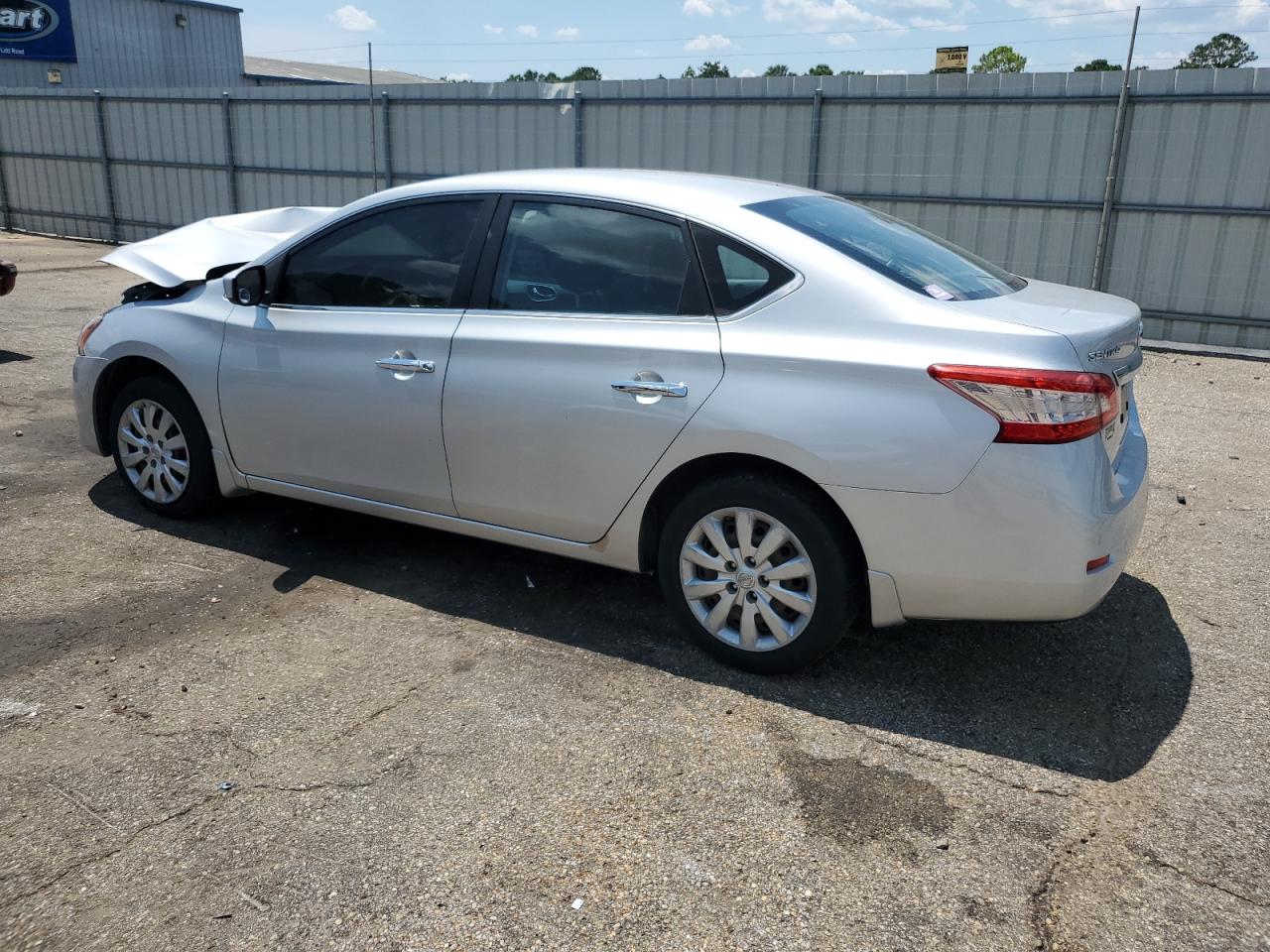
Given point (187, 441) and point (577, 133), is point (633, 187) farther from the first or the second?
point (577, 133)

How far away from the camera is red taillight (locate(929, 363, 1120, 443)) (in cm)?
313

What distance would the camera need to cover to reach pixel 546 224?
159 inches

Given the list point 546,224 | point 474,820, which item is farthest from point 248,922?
point 546,224

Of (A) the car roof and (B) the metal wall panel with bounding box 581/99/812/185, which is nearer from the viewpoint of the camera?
(A) the car roof

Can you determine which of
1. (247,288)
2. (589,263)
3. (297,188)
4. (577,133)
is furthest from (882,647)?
(297,188)

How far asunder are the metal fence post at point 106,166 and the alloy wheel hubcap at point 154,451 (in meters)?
16.4

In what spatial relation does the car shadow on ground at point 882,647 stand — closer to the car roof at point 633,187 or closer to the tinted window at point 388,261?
the tinted window at point 388,261

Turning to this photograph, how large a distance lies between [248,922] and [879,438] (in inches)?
86.3

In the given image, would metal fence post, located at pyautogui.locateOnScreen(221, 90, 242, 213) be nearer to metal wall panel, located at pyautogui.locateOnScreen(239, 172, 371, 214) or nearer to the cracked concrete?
metal wall panel, located at pyautogui.locateOnScreen(239, 172, 371, 214)

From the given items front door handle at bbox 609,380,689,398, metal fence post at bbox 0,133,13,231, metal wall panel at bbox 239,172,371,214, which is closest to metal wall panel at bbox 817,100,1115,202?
metal wall panel at bbox 239,172,371,214

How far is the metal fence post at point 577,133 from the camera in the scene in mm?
13867

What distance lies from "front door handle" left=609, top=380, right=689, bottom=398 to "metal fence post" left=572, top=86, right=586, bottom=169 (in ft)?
36.2

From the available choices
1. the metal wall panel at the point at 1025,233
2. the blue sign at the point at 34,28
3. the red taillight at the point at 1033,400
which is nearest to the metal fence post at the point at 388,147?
the metal wall panel at the point at 1025,233

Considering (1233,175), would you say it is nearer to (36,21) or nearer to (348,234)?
(348,234)
